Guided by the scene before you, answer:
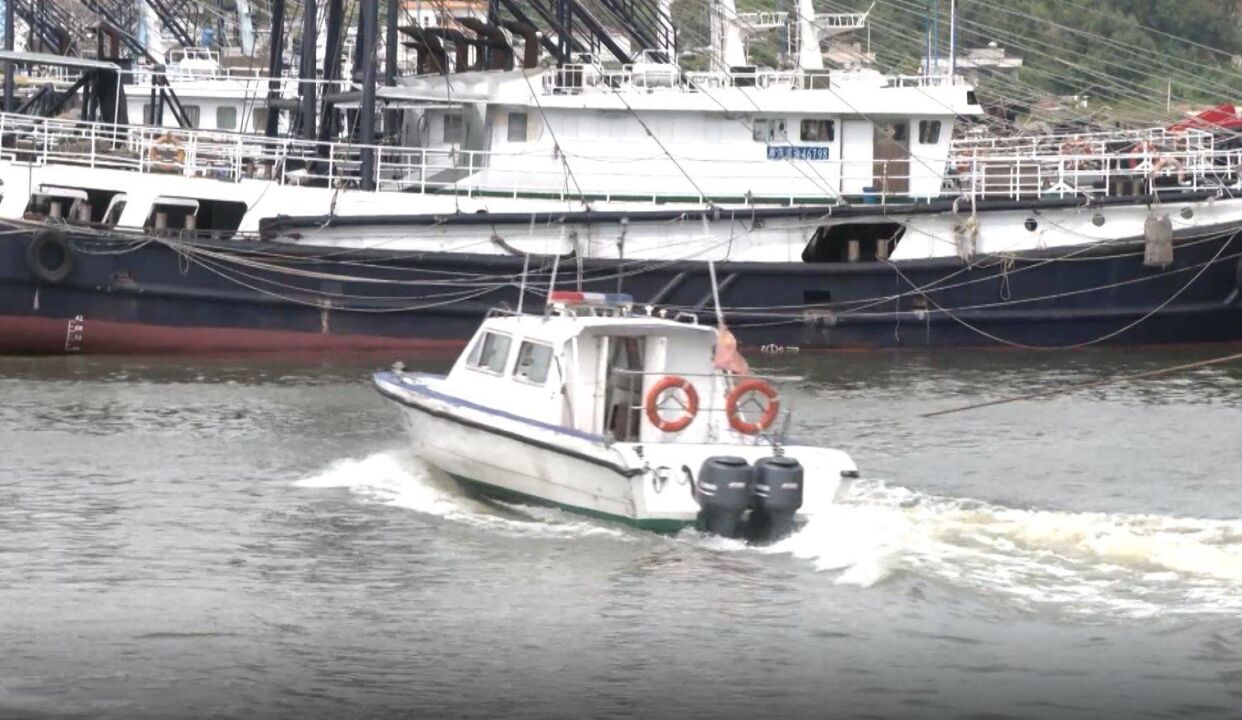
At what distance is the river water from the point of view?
14.4 meters

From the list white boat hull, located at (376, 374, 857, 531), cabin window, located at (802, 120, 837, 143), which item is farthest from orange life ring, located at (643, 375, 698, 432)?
cabin window, located at (802, 120, 837, 143)

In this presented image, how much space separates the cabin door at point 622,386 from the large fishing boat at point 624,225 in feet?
38.7

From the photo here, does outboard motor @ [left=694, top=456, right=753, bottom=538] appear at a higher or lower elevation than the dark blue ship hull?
lower

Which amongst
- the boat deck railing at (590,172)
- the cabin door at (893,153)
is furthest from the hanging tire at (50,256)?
the cabin door at (893,153)

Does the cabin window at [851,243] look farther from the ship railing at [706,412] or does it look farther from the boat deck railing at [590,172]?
the ship railing at [706,412]

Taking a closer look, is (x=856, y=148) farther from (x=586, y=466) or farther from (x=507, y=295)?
(x=586, y=466)

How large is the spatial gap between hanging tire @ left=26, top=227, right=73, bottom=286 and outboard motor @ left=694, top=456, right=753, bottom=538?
16031mm

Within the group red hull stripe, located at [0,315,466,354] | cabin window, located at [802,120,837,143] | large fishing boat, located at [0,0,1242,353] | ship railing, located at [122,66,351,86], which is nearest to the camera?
red hull stripe, located at [0,315,466,354]

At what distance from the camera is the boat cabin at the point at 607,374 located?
2003 centimetres

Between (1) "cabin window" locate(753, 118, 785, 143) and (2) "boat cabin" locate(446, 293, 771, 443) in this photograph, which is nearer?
(2) "boat cabin" locate(446, 293, 771, 443)

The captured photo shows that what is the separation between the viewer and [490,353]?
2130 centimetres

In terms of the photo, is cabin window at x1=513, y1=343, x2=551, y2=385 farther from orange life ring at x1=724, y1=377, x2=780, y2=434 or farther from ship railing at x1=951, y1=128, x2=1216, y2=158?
ship railing at x1=951, y1=128, x2=1216, y2=158

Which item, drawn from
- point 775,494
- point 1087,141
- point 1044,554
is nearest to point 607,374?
point 775,494

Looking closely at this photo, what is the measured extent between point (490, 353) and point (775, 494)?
4261 millimetres
